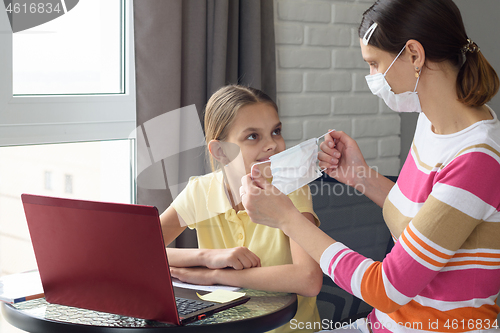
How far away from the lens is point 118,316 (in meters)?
0.89

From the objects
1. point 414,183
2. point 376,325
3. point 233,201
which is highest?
point 414,183

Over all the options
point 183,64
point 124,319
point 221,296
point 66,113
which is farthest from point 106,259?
point 183,64

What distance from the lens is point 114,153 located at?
169 cm

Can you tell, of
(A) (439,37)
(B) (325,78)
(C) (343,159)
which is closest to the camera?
(A) (439,37)

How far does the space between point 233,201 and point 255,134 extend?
21 cm

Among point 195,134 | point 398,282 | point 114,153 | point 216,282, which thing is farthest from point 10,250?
point 398,282

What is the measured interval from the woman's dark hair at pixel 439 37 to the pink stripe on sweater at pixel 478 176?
143 mm

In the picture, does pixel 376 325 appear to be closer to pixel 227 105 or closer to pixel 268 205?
pixel 268 205

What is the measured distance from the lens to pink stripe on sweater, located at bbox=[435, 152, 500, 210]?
2.73 ft

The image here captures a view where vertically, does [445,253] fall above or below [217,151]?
below

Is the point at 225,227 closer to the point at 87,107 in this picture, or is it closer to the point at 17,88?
the point at 87,107

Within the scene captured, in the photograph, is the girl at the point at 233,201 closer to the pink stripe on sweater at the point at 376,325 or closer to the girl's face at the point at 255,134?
the girl's face at the point at 255,134

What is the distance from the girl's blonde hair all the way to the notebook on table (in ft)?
1.89

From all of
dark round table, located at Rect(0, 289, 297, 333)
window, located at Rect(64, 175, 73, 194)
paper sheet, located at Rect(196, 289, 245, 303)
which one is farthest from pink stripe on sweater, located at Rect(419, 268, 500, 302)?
window, located at Rect(64, 175, 73, 194)
